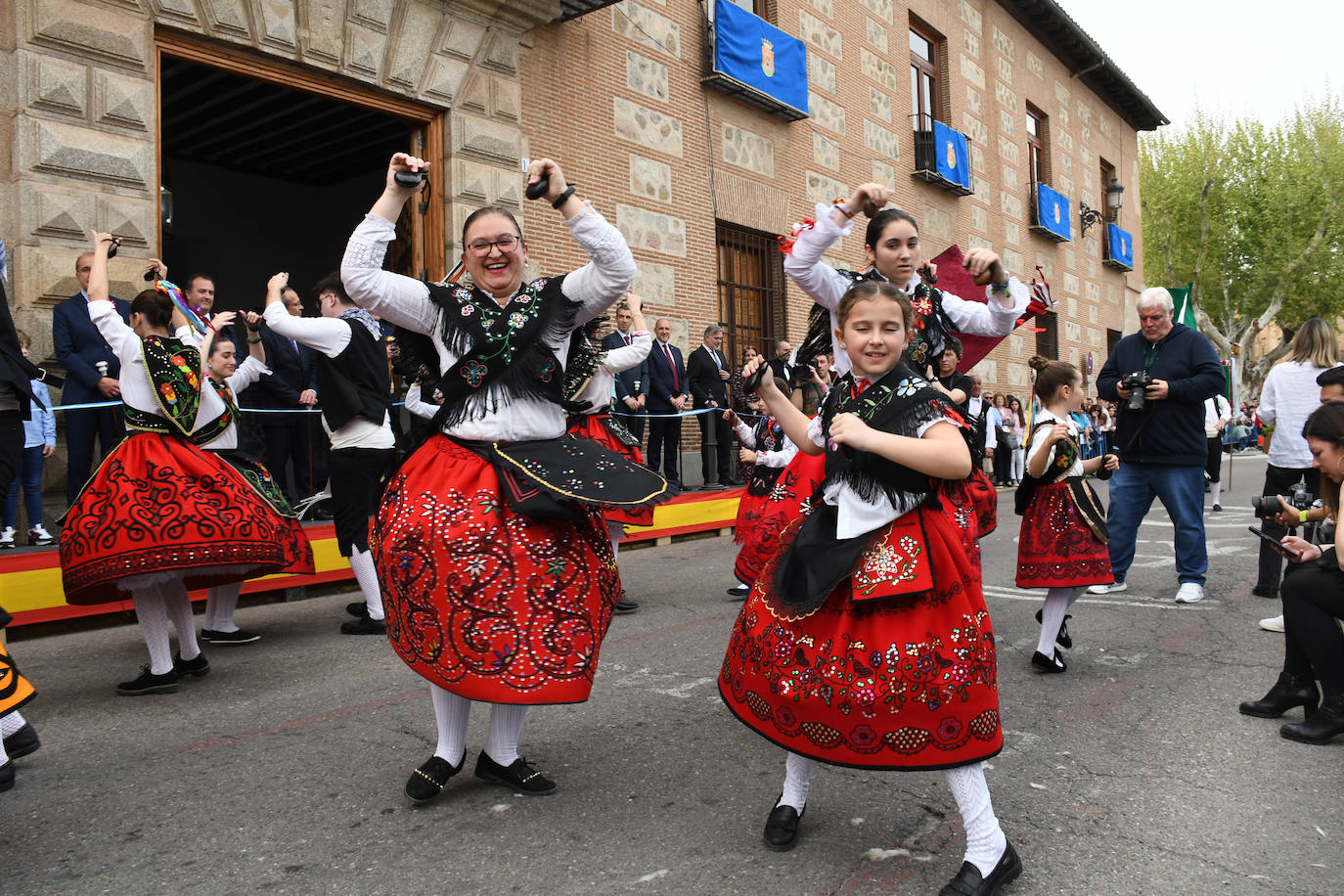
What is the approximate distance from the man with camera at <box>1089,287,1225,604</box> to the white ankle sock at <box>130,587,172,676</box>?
5.45 metres

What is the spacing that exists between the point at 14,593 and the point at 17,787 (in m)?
2.83

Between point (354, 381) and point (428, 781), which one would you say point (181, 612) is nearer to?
point (354, 381)

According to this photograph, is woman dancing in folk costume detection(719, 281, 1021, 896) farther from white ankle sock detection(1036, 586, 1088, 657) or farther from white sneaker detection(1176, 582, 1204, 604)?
white sneaker detection(1176, 582, 1204, 604)

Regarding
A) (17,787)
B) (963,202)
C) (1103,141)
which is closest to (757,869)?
(17,787)

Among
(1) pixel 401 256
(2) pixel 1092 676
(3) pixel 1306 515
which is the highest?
(1) pixel 401 256

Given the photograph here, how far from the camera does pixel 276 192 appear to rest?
16.1 meters

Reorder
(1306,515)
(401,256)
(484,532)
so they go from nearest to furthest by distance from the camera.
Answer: (484,532) → (1306,515) → (401,256)

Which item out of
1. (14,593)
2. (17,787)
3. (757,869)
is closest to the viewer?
(757,869)

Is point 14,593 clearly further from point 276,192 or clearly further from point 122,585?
point 276,192

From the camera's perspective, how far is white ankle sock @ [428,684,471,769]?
3.08 m

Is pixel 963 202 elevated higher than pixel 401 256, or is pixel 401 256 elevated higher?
pixel 963 202

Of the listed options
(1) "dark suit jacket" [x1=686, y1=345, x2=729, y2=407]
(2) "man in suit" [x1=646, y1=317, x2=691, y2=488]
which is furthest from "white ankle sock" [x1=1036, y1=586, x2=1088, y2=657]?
(1) "dark suit jacket" [x1=686, y1=345, x2=729, y2=407]

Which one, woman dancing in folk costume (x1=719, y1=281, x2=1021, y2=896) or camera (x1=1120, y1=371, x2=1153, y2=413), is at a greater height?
camera (x1=1120, y1=371, x2=1153, y2=413)

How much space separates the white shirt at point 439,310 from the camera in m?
2.98
